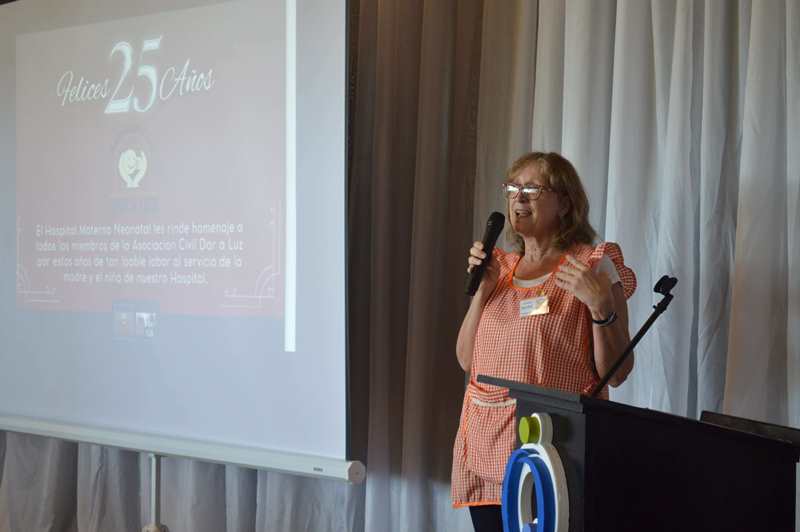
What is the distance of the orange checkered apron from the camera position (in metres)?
1.94

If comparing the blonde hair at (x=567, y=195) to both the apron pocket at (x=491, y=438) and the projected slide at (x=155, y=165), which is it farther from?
the projected slide at (x=155, y=165)

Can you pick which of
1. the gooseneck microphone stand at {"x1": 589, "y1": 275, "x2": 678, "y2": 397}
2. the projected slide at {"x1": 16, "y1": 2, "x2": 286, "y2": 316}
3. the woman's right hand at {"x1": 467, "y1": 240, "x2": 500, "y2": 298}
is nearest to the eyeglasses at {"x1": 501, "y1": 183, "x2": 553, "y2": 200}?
the woman's right hand at {"x1": 467, "y1": 240, "x2": 500, "y2": 298}

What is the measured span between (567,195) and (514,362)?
1.38 ft

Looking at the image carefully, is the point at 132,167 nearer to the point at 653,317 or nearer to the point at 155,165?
the point at 155,165

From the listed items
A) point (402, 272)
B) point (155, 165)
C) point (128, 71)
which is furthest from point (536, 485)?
point (128, 71)

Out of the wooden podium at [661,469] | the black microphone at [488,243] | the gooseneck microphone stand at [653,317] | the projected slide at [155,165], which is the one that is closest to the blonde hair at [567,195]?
the black microphone at [488,243]

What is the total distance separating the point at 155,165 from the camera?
298cm

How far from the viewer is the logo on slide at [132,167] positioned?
3.02 meters

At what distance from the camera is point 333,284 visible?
260 centimetres

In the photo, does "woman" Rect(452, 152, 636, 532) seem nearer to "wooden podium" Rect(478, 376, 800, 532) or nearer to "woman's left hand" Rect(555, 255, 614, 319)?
"woman's left hand" Rect(555, 255, 614, 319)

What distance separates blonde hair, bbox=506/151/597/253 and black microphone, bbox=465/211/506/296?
0.15 m

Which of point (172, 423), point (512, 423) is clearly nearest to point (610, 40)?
point (512, 423)

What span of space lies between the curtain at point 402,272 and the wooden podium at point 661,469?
49.6 inches

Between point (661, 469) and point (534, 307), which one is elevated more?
point (534, 307)
